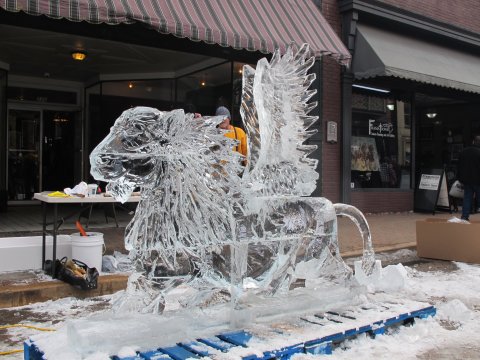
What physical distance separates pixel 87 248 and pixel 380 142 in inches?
348

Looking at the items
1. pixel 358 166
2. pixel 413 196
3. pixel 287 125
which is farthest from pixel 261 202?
Result: pixel 413 196

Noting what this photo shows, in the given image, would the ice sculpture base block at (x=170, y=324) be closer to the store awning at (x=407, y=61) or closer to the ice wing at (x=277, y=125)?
the ice wing at (x=277, y=125)

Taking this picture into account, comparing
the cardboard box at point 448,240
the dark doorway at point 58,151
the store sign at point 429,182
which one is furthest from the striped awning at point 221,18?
the dark doorway at point 58,151

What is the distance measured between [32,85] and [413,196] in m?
10.1

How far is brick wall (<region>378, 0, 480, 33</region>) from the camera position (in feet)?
39.9

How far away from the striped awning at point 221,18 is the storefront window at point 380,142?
343 cm

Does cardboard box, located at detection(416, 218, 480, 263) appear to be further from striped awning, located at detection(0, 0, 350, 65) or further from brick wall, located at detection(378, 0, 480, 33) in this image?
brick wall, located at detection(378, 0, 480, 33)

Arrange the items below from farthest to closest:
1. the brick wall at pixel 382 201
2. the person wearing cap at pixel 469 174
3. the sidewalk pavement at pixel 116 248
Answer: the brick wall at pixel 382 201, the person wearing cap at pixel 469 174, the sidewalk pavement at pixel 116 248

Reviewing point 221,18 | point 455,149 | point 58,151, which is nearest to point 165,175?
point 221,18

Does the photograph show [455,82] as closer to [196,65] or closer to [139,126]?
[196,65]

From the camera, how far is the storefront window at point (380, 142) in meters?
12.0

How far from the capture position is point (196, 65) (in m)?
11.0

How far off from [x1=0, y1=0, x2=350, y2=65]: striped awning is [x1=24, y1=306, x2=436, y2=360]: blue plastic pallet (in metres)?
4.41

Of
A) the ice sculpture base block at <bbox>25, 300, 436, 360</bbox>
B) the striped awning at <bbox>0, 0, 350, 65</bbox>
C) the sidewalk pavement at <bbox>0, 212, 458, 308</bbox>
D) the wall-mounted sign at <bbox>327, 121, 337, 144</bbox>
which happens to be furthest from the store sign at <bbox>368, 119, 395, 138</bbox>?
the ice sculpture base block at <bbox>25, 300, 436, 360</bbox>
